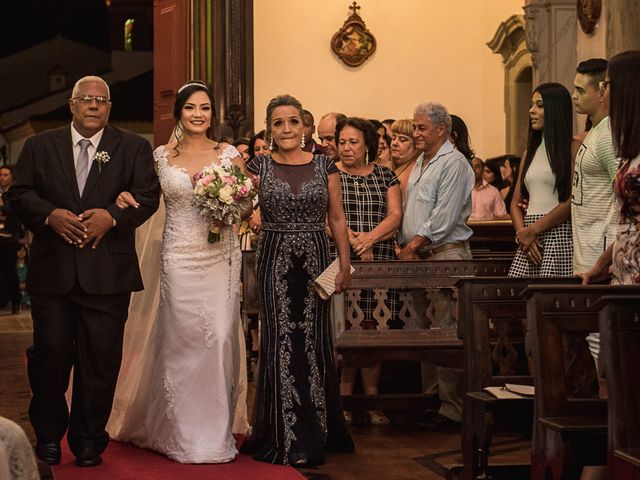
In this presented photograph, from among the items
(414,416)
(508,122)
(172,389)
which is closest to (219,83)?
(508,122)

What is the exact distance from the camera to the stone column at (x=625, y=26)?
27.7 ft

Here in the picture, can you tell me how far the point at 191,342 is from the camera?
21.4 feet

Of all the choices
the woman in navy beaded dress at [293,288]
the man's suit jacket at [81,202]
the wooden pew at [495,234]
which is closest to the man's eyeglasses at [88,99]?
the man's suit jacket at [81,202]

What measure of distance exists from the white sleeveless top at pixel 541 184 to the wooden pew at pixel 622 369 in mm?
→ 2819

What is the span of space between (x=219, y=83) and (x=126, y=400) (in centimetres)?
697

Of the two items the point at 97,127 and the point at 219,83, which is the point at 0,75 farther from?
the point at 97,127

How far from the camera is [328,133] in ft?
30.2

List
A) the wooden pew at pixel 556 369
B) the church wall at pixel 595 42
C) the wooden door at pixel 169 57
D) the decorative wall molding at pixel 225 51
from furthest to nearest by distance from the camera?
1. the wooden door at pixel 169 57
2. the decorative wall molding at pixel 225 51
3. the church wall at pixel 595 42
4. the wooden pew at pixel 556 369

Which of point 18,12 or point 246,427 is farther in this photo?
point 18,12

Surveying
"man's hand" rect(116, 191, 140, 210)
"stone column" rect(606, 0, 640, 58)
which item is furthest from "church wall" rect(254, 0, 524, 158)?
"man's hand" rect(116, 191, 140, 210)

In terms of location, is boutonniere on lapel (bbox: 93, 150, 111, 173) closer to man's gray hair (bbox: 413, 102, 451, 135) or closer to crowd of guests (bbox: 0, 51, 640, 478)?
crowd of guests (bbox: 0, 51, 640, 478)

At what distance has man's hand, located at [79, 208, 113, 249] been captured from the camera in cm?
610

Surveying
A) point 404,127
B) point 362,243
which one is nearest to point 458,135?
point 404,127

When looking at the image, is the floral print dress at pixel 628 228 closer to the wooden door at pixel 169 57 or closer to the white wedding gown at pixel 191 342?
the white wedding gown at pixel 191 342
